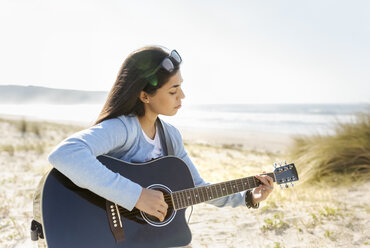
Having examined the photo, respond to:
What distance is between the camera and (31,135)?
11938mm

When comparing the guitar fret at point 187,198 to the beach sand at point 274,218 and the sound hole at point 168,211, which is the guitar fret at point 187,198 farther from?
the beach sand at point 274,218

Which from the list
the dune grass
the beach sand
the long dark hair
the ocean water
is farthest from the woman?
the ocean water

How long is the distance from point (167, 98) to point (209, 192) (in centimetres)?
77

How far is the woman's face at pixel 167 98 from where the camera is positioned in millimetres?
2520

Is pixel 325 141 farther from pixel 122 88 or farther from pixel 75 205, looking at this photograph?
pixel 75 205

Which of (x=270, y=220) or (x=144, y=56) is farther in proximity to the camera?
(x=270, y=220)

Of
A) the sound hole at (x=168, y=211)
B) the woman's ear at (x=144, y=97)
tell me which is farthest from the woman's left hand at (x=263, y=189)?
the woman's ear at (x=144, y=97)

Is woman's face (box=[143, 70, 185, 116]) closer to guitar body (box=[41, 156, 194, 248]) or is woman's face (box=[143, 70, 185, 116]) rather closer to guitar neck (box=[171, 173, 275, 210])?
guitar body (box=[41, 156, 194, 248])

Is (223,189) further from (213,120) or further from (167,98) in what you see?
(213,120)

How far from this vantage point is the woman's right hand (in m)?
2.16

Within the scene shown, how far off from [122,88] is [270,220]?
2532mm

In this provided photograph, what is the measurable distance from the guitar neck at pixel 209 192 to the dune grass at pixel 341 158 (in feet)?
11.0

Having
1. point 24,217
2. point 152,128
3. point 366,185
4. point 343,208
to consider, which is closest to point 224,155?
point 366,185

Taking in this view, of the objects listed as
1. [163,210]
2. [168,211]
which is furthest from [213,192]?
[163,210]
